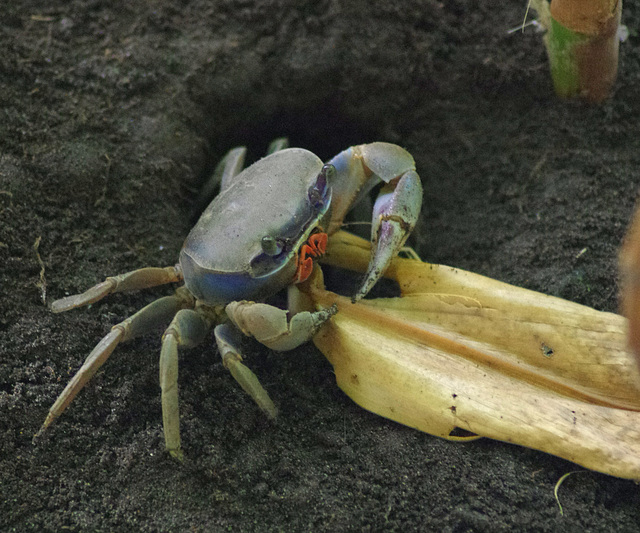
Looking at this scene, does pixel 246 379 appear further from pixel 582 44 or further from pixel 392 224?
pixel 582 44

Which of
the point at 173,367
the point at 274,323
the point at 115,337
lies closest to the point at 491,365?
the point at 274,323

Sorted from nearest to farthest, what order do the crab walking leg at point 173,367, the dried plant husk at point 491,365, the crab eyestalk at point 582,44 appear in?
the dried plant husk at point 491,365 < the crab walking leg at point 173,367 < the crab eyestalk at point 582,44

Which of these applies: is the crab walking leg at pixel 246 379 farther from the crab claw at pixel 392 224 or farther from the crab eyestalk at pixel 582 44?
the crab eyestalk at pixel 582 44

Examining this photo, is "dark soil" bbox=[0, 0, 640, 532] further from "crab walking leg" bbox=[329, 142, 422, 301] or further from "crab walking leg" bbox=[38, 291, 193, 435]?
"crab walking leg" bbox=[329, 142, 422, 301]

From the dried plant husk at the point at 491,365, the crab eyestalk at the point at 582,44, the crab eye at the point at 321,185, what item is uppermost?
the crab eyestalk at the point at 582,44

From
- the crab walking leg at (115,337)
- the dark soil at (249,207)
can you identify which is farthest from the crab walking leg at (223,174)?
the crab walking leg at (115,337)

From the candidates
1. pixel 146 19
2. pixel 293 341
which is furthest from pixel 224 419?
pixel 146 19
